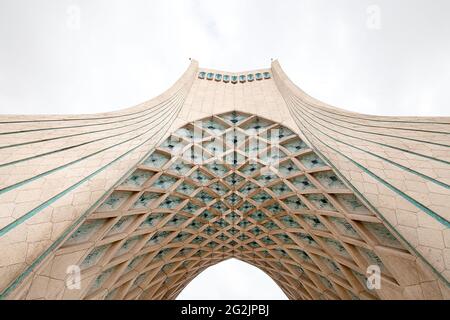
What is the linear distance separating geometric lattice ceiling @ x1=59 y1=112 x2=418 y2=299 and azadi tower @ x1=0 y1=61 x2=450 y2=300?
58mm

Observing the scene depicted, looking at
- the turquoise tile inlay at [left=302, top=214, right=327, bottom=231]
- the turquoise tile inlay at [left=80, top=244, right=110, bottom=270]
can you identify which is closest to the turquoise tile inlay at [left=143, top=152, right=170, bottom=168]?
the turquoise tile inlay at [left=80, top=244, right=110, bottom=270]

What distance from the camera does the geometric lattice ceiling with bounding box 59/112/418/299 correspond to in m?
6.60

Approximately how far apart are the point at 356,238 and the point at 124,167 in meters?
7.68

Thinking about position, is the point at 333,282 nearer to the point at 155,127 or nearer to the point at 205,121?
the point at 205,121

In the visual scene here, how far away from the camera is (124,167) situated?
6594 millimetres

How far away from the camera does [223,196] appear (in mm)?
10023

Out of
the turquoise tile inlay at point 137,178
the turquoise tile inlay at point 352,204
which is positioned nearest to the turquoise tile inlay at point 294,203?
the turquoise tile inlay at point 352,204

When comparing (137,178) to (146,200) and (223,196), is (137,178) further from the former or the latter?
(223,196)

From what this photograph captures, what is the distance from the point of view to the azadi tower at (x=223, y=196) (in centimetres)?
451

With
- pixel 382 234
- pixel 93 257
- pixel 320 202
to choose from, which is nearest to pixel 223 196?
pixel 320 202

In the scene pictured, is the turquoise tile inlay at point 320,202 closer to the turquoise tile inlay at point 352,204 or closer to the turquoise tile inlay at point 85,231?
the turquoise tile inlay at point 352,204

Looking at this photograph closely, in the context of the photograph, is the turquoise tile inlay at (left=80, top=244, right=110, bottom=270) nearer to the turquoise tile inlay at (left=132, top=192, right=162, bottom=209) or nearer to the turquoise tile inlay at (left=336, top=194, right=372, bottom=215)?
the turquoise tile inlay at (left=132, top=192, right=162, bottom=209)

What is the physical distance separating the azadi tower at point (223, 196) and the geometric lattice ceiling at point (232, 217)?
6cm

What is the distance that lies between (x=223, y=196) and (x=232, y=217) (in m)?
1.63
